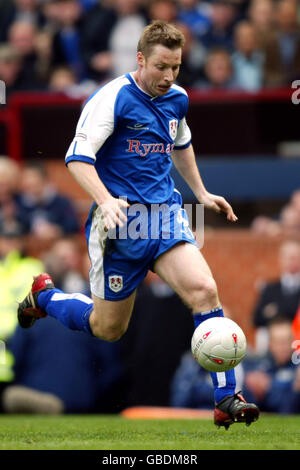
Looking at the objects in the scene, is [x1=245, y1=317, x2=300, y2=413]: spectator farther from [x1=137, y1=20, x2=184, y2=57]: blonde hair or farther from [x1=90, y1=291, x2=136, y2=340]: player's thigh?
[x1=137, y1=20, x2=184, y2=57]: blonde hair

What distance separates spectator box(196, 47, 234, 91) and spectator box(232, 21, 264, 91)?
0.49ft

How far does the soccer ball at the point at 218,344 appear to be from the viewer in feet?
21.4

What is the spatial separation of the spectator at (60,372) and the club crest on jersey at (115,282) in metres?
3.48

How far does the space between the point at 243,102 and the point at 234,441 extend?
639cm

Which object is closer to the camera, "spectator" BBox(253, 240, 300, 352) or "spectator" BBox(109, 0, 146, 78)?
"spectator" BBox(253, 240, 300, 352)

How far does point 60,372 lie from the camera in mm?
10375

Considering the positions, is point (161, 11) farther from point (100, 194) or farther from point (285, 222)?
point (100, 194)

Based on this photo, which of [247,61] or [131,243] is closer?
[131,243]

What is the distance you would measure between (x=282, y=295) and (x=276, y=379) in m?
1.02

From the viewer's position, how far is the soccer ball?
6.51m
